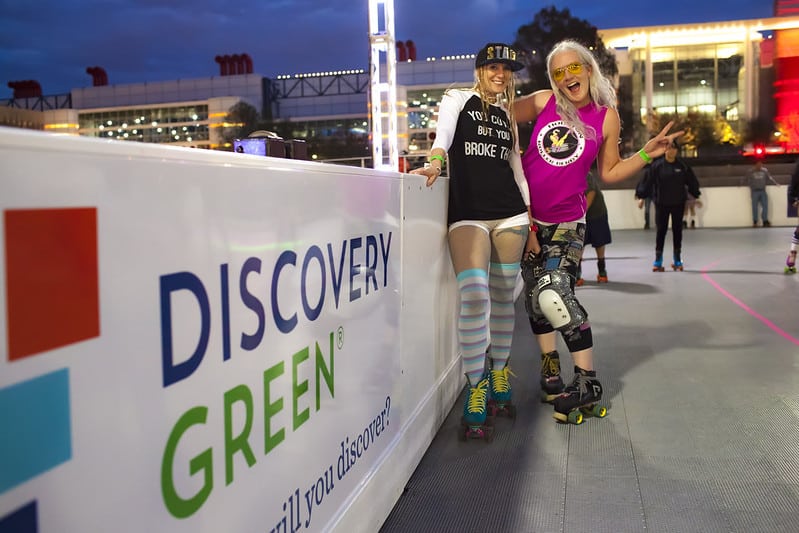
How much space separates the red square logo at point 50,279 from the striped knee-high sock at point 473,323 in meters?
2.50

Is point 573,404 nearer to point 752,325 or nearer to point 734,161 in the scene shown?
point 752,325

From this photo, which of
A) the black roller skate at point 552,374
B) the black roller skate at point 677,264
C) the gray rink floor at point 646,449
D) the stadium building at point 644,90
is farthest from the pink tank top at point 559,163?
the stadium building at point 644,90

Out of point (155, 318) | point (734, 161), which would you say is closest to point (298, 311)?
point (155, 318)

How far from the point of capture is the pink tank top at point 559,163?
3662mm

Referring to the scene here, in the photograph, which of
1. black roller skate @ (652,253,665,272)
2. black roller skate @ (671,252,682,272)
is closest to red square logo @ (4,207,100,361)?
black roller skate @ (652,253,665,272)

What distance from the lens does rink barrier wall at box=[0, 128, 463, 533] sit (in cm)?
98

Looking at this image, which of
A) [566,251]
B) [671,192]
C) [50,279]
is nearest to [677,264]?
[671,192]

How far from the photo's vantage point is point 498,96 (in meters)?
3.59

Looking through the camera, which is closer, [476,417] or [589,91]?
[476,417]

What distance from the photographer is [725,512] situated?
2.62 meters

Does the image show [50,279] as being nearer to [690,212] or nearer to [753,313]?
[753,313]

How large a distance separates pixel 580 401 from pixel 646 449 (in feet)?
1.67

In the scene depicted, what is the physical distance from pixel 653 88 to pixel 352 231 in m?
69.9

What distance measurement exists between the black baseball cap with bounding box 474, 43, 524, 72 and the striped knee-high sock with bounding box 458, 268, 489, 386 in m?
1.00
